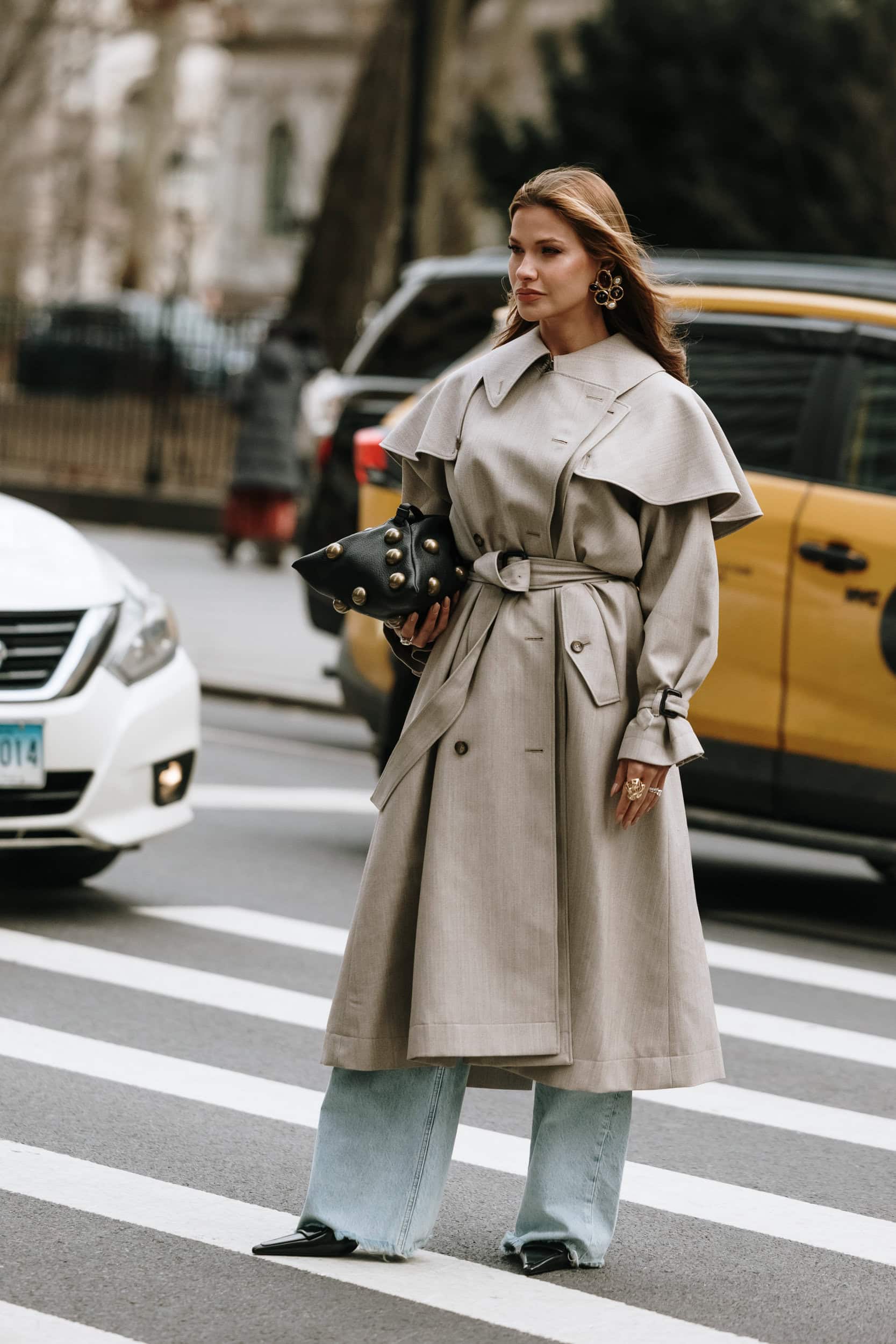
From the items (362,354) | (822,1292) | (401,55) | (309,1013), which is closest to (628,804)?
(822,1292)

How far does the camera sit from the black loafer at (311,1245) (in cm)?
411

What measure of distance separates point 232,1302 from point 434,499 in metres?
1.44

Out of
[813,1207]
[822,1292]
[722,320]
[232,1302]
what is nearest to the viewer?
[232,1302]

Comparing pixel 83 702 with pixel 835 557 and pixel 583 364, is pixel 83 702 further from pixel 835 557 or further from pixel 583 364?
pixel 583 364

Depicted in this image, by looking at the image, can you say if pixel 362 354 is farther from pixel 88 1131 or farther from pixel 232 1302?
pixel 232 1302

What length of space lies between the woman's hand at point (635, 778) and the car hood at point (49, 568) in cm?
296

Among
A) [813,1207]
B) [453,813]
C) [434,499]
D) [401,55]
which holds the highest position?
[401,55]

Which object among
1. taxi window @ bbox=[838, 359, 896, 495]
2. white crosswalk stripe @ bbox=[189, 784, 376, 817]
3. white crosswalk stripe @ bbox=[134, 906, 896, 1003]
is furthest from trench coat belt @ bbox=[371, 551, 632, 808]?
white crosswalk stripe @ bbox=[189, 784, 376, 817]

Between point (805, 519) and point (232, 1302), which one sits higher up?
point (805, 519)

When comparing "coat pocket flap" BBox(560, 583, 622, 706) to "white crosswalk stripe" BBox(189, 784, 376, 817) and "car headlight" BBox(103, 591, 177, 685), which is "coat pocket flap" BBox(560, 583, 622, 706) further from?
"white crosswalk stripe" BBox(189, 784, 376, 817)

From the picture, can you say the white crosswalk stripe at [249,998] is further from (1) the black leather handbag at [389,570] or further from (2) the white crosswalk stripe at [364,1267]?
(1) the black leather handbag at [389,570]

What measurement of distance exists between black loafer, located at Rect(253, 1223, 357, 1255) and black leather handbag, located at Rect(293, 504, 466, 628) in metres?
1.09

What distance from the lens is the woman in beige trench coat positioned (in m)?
3.96

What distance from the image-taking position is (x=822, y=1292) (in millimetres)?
4156
